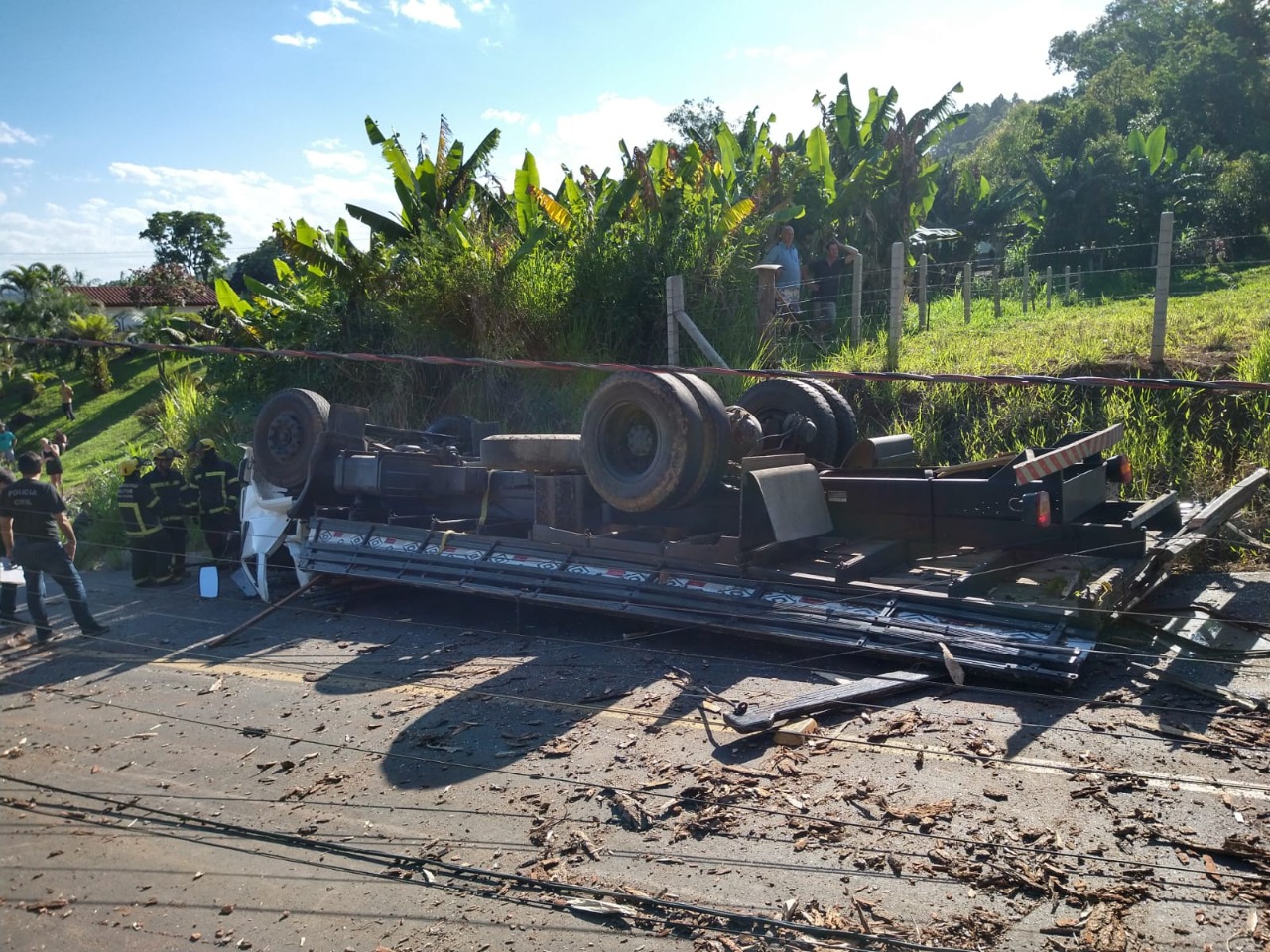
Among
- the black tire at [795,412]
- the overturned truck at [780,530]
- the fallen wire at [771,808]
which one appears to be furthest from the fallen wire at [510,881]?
the black tire at [795,412]

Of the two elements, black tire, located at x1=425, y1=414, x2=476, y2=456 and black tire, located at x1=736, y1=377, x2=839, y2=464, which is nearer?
black tire, located at x1=736, y1=377, x2=839, y2=464

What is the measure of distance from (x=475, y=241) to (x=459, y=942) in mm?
12663

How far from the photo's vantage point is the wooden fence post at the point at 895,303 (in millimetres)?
10766

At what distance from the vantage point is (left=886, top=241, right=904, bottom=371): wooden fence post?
10766mm

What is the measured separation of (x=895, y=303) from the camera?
11070 mm

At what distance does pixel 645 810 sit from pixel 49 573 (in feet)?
24.9

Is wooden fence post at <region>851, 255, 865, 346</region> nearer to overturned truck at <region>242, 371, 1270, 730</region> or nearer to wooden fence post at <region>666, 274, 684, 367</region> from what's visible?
wooden fence post at <region>666, 274, 684, 367</region>

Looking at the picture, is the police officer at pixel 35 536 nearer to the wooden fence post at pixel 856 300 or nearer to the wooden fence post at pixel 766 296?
the wooden fence post at pixel 766 296

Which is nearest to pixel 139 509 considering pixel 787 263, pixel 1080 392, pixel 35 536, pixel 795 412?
pixel 35 536

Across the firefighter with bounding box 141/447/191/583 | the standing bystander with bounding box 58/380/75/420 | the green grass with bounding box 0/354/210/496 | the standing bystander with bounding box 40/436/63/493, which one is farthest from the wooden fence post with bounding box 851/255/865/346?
the standing bystander with bounding box 58/380/75/420

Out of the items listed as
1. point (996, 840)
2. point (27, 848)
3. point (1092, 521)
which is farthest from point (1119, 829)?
point (27, 848)

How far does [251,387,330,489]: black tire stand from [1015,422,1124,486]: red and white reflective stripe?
6.48 meters

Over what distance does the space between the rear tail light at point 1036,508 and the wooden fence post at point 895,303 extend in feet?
16.8

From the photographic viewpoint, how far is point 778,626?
632cm
